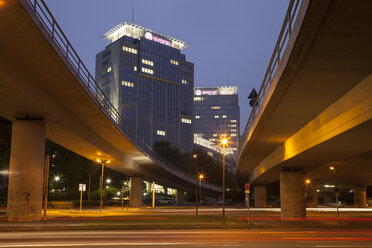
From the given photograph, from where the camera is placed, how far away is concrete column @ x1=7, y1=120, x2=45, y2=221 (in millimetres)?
26172

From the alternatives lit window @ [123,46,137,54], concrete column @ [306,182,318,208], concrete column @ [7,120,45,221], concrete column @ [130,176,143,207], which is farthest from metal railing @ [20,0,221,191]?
lit window @ [123,46,137,54]

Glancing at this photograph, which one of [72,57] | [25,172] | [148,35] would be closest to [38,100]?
[72,57]

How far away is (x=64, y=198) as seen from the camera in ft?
208

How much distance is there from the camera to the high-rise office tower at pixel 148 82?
169875 mm

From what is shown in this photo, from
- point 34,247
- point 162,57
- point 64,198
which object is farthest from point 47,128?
point 162,57

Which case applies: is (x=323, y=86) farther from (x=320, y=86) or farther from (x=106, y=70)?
(x=106, y=70)

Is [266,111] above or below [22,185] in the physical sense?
above

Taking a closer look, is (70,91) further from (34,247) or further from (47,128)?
(34,247)

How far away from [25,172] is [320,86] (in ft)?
63.7

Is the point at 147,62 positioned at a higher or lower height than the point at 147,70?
higher

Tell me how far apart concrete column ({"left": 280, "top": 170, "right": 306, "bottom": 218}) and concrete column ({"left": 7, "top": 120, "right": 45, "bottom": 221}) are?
21099 millimetres

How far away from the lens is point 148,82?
178250 millimetres

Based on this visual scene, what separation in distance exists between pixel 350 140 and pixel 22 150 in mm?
20256

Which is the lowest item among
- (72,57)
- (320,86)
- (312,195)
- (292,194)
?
(312,195)
